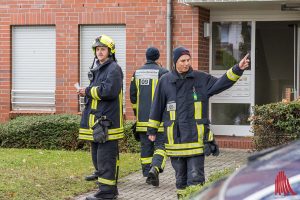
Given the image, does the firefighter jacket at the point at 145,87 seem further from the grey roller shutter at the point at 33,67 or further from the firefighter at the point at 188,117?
the grey roller shutter at the point at 33,67

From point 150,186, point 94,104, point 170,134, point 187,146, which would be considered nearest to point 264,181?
point 187,146

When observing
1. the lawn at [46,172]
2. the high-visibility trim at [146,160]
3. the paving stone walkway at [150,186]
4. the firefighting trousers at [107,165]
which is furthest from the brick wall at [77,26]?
the firefighting trousers at [107,165]

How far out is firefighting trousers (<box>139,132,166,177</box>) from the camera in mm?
9664

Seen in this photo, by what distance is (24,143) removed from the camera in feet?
45.1

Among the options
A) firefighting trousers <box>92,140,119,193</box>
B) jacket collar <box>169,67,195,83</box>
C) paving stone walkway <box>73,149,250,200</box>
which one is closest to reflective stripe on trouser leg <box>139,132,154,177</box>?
paving stone walkway <box>73,149,250,200</box>

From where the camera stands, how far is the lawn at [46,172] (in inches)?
346

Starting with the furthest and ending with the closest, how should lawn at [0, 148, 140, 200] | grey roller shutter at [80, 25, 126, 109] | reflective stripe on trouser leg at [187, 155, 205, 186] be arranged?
grey roller shutter at [80, 25, 126, 109]
lawn at [0, 148, 140, 200]
reflective stripe on trouser leg at [187, 155, 205, 186]

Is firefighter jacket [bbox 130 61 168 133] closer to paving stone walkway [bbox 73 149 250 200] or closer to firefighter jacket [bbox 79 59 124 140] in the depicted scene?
paving stone walkway [bbox 73 149 250 200]

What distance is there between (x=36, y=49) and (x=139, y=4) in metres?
2.55

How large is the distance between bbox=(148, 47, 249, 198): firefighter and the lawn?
185cm

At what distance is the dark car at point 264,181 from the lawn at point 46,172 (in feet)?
18.5

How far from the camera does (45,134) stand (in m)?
13.7

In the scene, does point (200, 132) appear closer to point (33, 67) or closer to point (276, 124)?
point (276, 124)

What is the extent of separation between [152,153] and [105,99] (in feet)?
6.37
